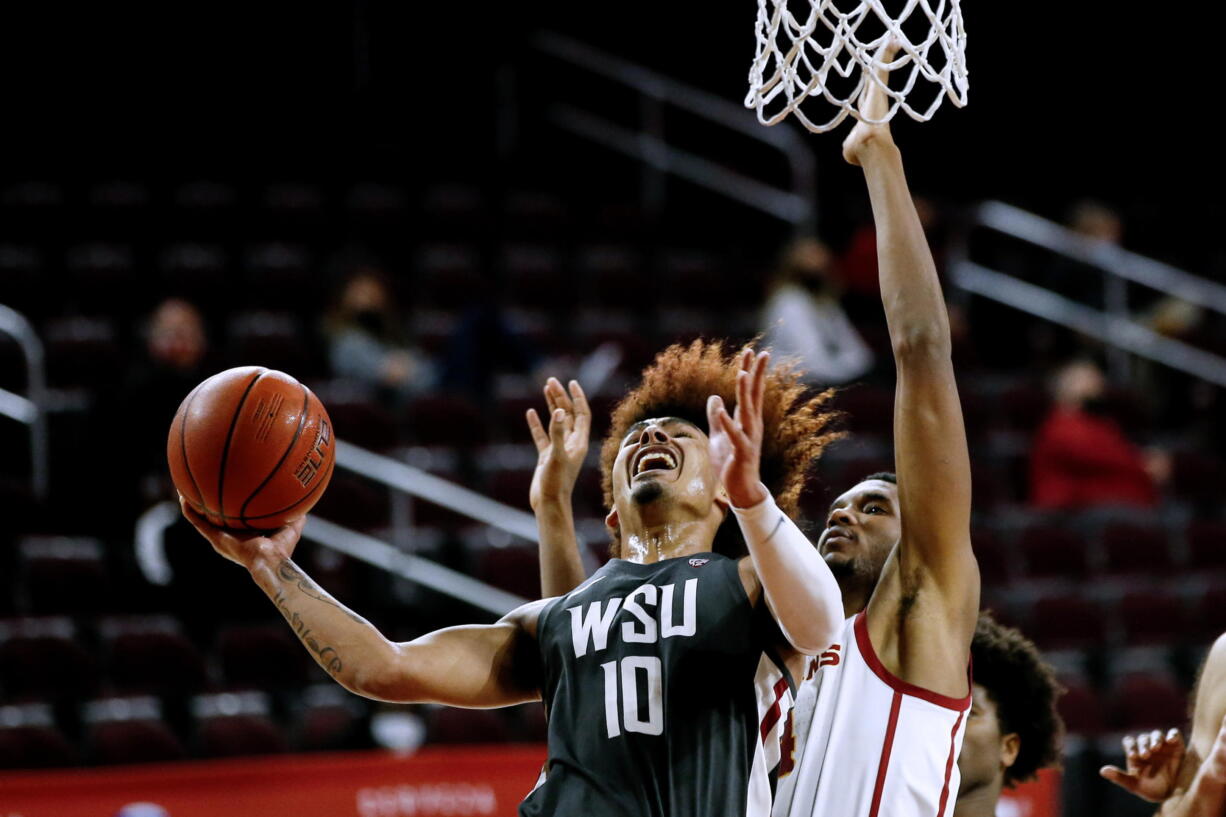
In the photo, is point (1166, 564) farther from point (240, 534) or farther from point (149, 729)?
point (240, 534)

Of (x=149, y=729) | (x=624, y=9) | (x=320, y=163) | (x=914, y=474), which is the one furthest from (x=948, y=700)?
(x=624, y=9)

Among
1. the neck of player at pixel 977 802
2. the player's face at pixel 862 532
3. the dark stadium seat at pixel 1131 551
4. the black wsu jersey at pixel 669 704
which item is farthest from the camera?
the dark stadium seat at pixel 1131 551

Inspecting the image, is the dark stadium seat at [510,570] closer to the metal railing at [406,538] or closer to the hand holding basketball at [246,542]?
the metal railing at [406,538]

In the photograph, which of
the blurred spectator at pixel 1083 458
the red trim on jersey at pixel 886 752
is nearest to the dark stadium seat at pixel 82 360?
the blurred spectator at pixel 1083 458

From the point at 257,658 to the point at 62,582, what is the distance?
0.91m

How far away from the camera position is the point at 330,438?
3.41m

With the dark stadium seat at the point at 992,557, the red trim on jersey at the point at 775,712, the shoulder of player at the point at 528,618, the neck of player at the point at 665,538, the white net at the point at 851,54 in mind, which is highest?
the white net at the point at 851,54

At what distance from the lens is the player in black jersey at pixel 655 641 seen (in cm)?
282

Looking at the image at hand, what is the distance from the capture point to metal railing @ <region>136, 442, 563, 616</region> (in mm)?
6723

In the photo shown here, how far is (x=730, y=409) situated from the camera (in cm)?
366

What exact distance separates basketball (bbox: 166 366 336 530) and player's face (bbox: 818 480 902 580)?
1.03 m

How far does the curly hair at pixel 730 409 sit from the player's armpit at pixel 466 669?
34cm

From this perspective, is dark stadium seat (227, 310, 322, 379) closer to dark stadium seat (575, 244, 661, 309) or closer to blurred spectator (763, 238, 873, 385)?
dark stadium seat (575, 244, 661, 309)

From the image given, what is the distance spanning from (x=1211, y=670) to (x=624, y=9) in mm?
10061
